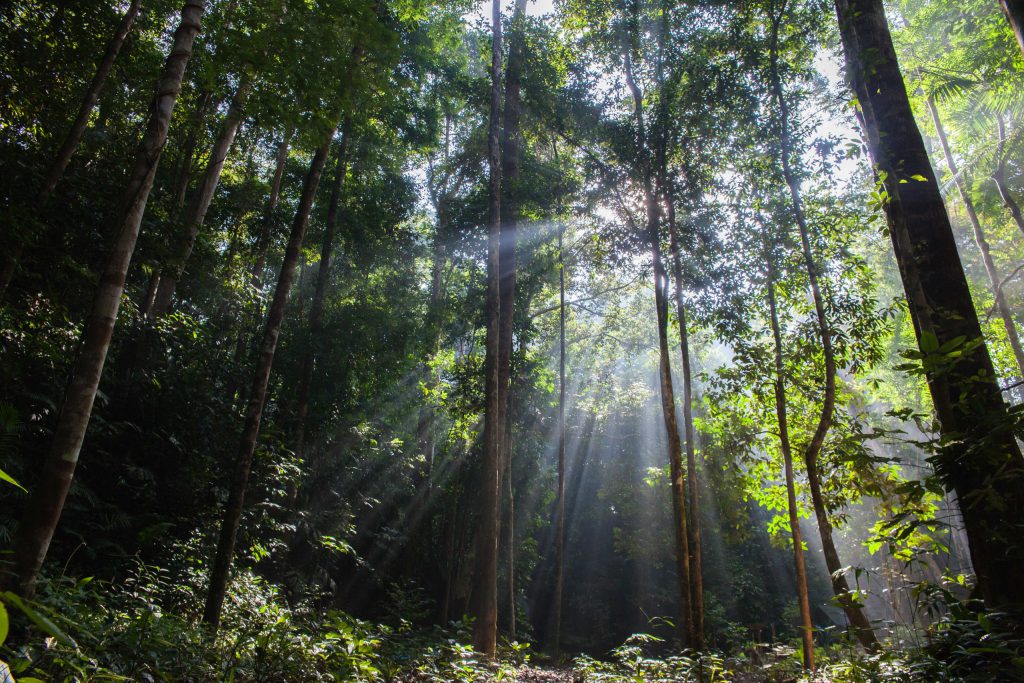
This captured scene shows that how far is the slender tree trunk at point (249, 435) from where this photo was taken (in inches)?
224

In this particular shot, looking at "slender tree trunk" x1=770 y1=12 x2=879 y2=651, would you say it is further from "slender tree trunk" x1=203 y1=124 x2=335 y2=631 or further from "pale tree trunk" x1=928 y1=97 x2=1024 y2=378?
"slender tree trunk" x1=203 y1=124 x2=335 y2=631

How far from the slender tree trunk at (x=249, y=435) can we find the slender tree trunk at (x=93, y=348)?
2195mm

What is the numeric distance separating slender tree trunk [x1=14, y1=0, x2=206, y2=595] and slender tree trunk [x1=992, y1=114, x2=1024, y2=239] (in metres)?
16.9

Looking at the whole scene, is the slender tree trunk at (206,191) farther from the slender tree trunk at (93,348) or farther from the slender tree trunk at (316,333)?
the slender tree trunk at (93,348)

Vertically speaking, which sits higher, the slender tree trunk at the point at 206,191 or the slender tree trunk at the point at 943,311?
the slender tree trunk at the point at 206,191

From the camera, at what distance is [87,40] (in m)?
6.67

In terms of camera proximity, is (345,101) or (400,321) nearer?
(345,101)

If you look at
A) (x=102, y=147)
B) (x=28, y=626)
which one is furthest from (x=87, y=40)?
(x=28, y=626)

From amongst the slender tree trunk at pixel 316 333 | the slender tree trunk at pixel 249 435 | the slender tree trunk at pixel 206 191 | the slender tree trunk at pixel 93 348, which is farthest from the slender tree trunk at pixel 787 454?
the slender tree trunk at pixel 206 191

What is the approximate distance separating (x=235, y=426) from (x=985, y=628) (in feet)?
31.2

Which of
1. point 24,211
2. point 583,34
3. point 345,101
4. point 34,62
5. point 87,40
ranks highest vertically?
point 583,34

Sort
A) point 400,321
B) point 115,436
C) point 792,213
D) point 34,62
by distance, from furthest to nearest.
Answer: point 400,321, point 792,213, point 115,436, point 34,62

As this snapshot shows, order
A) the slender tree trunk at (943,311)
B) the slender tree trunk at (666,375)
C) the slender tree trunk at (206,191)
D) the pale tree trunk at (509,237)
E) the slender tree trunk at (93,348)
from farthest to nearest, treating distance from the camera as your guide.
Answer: the pale tree trunk at (509,237) < the slender tree trunk at (206,191) < the slender tree trunk at (666,375) < the slender tree trunk at (93,348) < the slender tree trunk at (943,311)

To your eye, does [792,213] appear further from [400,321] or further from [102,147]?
[102,147]
